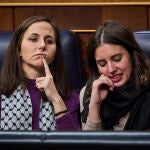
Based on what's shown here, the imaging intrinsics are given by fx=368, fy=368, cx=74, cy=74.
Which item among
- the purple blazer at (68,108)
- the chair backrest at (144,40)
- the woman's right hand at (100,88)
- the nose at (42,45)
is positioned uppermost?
the chair backrest at (144,40)

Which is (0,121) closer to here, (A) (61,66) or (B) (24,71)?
(B) (24,71)

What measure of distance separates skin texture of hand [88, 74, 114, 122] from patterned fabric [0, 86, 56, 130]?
17 cm

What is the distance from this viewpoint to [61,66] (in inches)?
55.4

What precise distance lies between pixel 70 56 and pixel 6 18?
0.56 meters

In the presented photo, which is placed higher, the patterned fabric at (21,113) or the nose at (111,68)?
the nose at (111,68)

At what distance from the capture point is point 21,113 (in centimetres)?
129

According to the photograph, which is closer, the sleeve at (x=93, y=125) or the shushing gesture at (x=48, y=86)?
the sleeve at (x=93, y=125)

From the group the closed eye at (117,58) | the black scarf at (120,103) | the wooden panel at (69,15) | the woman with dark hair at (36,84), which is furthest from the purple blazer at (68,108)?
the wooden panel at (69,15)

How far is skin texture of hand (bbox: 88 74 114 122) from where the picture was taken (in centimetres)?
117

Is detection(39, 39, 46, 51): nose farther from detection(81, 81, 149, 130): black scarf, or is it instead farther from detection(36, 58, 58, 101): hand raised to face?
detection(81, 81, 149, 130): black scarf

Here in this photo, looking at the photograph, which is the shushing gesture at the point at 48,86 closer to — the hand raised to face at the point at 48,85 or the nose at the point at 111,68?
the hand raised to face at the point at 48,85

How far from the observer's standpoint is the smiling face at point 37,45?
1.34 meters

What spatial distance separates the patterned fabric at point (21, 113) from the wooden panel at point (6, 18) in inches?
28.0

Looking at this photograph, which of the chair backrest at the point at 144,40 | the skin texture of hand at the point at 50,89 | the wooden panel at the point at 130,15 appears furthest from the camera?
the wooden panel at the point at 130,15
